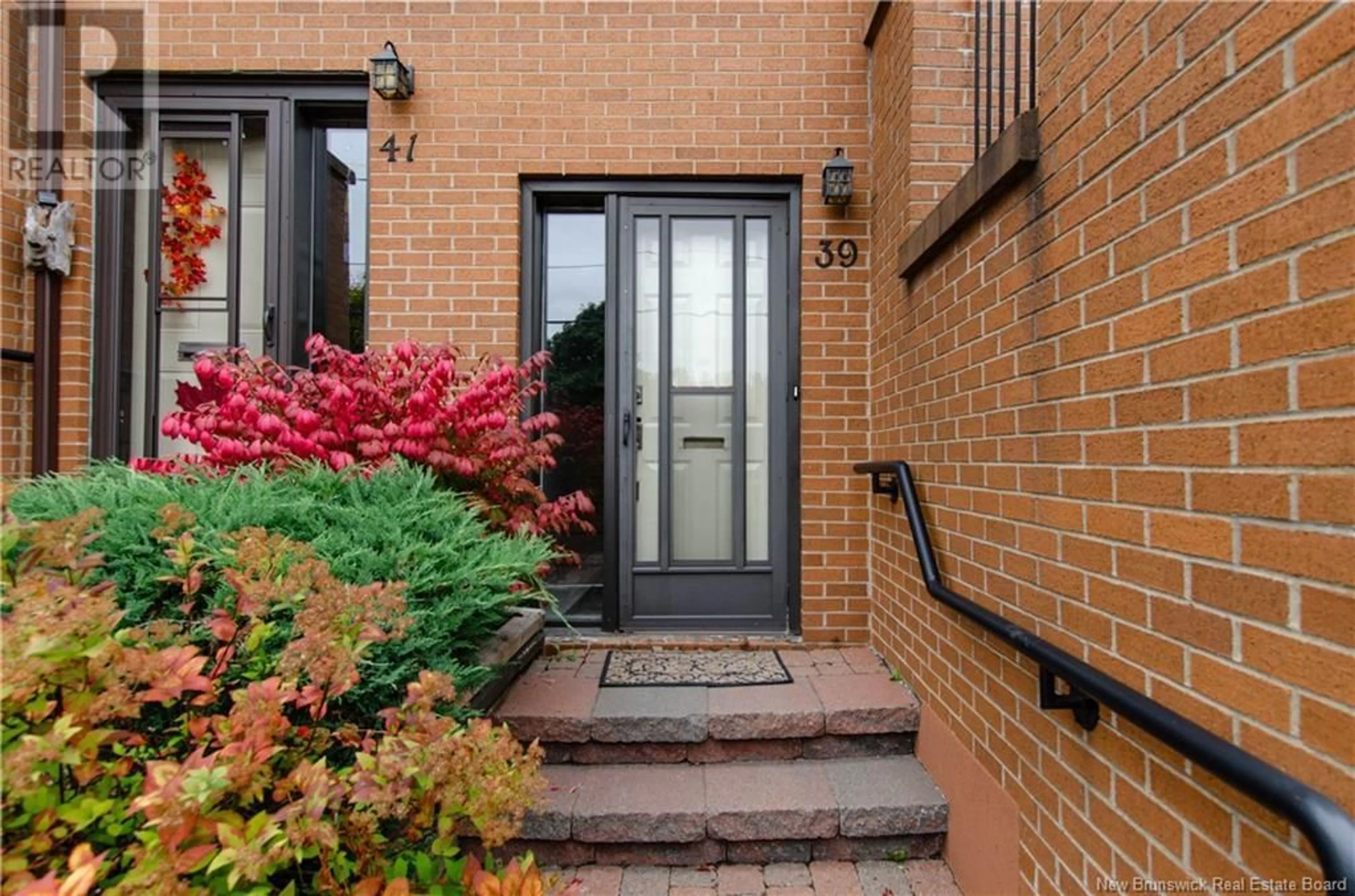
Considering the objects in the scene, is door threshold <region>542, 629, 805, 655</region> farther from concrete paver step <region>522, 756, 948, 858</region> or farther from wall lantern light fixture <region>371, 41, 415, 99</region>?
wall lantern light fixture <region>371, 41, 415, 99</region>

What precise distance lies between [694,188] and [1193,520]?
263 cm

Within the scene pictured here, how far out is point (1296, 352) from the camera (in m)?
0.85

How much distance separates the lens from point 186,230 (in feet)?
10.7

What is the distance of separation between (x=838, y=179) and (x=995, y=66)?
76 cm

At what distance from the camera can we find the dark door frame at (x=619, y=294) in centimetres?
308

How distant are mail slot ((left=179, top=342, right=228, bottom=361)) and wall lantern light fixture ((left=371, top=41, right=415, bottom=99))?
4.97ft

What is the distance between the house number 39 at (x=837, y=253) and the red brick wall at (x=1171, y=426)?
47.9 inches

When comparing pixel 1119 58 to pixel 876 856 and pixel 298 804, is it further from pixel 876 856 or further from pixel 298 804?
pixel 876 856

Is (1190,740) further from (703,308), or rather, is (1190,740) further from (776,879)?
(703,308)

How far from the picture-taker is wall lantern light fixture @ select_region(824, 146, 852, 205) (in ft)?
9.57

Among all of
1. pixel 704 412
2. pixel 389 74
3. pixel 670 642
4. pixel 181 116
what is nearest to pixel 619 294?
pixel 704 412

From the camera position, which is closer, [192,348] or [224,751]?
[224,751]

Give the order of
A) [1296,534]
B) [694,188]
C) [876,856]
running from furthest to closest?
1. [694,188]
2. [876,856]
3. [1296,534]

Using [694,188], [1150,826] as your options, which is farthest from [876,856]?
[694,188]
